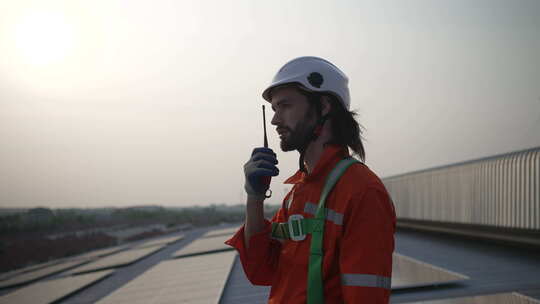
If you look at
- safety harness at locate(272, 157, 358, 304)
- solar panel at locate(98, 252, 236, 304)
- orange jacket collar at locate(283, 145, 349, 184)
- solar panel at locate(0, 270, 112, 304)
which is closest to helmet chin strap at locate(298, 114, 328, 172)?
orange jacket collar at locate(283, 145, 349, 184)

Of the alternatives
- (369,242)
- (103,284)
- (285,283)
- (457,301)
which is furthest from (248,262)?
(103,284)

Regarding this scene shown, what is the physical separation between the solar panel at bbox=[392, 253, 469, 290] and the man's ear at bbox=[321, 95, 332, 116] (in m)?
4.50

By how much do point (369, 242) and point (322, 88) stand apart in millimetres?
1134

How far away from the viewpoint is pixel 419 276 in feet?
23.7

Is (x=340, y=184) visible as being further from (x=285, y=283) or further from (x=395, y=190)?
(x=395, y=190)

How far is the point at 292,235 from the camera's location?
2.46 metres

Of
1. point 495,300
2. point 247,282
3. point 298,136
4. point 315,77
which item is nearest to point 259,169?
point 298,136

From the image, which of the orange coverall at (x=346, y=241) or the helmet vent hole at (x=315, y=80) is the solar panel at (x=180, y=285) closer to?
the orange coverall at (x=346, y=241)

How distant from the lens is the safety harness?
7.35ft

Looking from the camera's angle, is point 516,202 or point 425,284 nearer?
point 425,284

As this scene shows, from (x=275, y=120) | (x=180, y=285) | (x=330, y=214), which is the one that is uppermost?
(x=275, y=120)

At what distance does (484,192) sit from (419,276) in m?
6.28

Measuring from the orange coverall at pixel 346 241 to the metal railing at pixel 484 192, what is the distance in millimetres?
9366

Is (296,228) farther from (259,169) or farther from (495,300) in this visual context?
(495,300)
